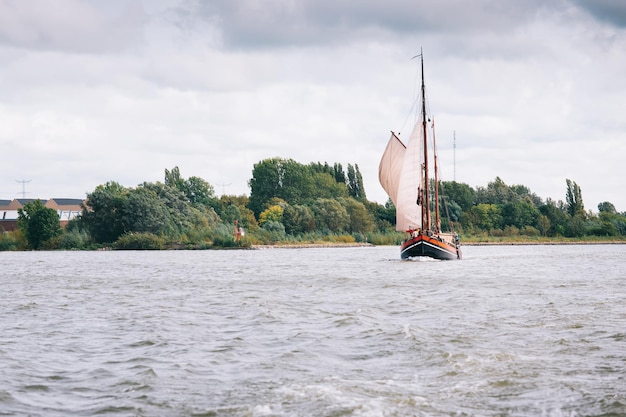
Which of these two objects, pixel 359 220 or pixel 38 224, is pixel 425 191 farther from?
pixel 359 220

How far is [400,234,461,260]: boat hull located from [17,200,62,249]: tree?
1834 inches

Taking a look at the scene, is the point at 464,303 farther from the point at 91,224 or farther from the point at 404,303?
the point at 91,224

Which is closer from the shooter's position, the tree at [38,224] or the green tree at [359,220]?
the tree at [38,224]

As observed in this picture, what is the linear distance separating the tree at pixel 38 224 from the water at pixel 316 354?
201 ft

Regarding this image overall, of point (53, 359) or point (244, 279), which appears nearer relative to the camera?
point (53, 359)

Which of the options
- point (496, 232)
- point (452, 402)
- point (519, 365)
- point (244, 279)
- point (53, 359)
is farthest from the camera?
point (496, 232)

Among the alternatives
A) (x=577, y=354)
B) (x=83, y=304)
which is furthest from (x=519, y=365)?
(x=83, y=304)

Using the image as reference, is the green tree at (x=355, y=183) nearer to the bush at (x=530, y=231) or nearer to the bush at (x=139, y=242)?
the bush at (x=530, y=231)

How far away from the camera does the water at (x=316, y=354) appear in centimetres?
855

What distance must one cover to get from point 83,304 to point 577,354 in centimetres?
1289

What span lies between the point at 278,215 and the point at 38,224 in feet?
98.5

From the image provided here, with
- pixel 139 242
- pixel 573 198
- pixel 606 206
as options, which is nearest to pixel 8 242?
pixel 139 242

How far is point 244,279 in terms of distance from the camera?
3070 cm

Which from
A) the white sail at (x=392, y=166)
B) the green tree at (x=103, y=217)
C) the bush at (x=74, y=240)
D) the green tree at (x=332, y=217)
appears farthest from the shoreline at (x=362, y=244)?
the white sail at (x=392, y=166)
